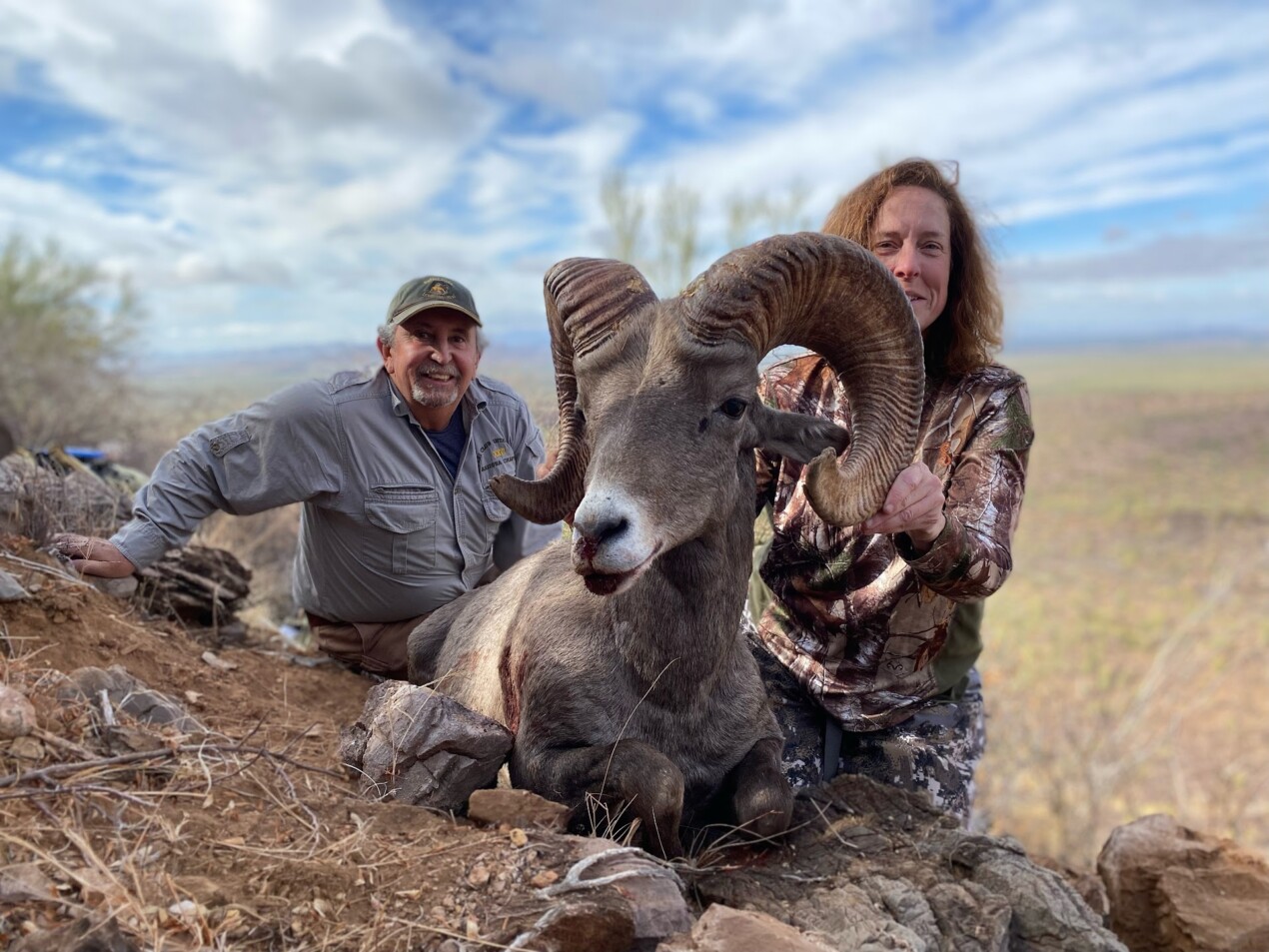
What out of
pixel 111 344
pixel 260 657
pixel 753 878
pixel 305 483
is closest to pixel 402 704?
pixel 753 878

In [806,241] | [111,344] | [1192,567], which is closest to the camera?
[806,241]

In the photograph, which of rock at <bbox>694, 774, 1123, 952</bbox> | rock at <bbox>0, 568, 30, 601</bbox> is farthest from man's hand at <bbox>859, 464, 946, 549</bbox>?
rock at <bbox>0, 568, 30, 601</bbox>

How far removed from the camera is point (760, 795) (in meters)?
3.73

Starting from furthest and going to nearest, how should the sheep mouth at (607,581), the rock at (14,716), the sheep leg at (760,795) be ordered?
the sheep leg at (760,795) < the sheep mouth at (607,581) < the rock at (14,716)

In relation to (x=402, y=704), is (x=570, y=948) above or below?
below

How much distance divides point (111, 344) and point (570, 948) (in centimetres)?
1915

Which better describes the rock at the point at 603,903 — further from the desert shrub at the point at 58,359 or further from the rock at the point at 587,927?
the desert shrub at the point at 58,359

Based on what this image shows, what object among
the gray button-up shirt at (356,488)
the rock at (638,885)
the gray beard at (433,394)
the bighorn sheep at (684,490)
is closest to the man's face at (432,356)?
the gray beard at (433,394)

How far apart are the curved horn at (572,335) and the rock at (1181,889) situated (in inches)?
145

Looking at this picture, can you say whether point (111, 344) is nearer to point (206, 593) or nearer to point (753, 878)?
point (206, 593)

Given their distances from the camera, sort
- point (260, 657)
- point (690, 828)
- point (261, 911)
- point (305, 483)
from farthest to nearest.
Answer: point (260, 657), point (305, 483), point (690, 828), point (261, 911)

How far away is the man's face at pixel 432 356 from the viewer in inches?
217

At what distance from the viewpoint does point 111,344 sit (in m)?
18.7

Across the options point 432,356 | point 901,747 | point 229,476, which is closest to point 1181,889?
point 901,747
